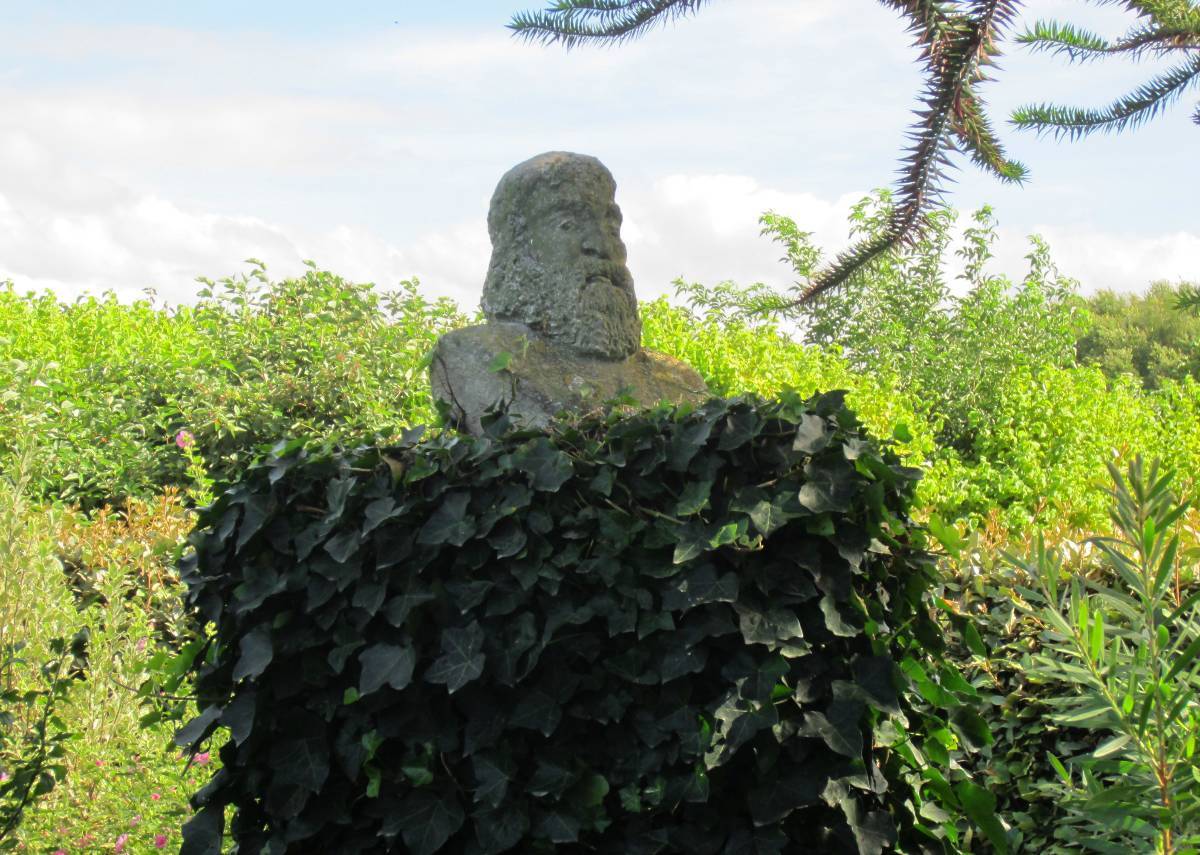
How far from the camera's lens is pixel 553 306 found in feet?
15.4

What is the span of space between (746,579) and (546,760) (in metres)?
0.83

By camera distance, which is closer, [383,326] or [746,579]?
[746,579]

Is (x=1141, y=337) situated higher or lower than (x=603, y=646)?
higher

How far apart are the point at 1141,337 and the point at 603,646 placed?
91.4 ft

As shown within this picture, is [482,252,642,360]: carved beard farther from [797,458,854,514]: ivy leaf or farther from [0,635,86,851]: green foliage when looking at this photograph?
[0,635,86,851]: green foliage

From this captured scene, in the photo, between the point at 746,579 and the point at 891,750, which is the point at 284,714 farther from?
the point at 891,750

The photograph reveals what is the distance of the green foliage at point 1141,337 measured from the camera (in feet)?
83.3

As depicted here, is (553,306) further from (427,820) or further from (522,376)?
(427,820)

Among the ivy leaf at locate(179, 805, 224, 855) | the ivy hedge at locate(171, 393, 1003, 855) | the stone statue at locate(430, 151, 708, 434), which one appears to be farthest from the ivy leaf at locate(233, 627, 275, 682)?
the stone statue at locate(430, 151, 708, 434)

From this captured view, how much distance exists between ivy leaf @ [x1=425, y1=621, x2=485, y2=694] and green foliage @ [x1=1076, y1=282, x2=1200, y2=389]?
79.6 ft

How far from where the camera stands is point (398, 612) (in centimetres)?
336

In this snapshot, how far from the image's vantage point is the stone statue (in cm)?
452

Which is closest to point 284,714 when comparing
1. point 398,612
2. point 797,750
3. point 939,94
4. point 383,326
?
point 398,612

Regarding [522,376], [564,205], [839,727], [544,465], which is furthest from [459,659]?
[564,205]
